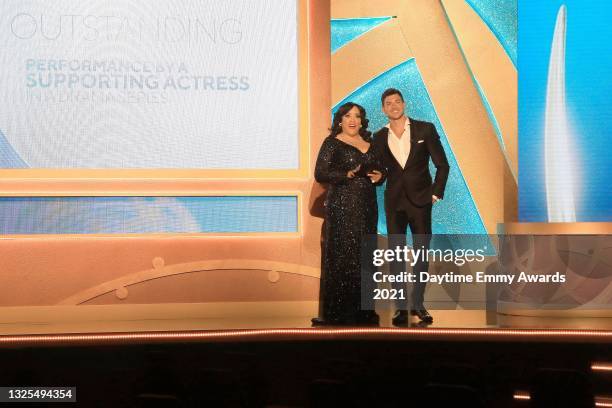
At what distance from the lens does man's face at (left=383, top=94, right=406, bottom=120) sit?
14.2 ft

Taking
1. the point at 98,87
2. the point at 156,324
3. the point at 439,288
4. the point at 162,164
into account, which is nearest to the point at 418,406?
the point at 439,288

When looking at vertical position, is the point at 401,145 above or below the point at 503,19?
below

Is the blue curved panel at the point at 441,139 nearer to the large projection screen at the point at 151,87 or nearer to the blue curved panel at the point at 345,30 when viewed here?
the blue curved panel at the point at 345,30

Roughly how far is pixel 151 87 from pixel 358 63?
1225 mm

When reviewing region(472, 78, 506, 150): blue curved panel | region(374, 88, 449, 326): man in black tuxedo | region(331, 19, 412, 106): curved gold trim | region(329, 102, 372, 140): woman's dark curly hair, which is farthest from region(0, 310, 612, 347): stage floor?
region(331, 19, 412, 106): curved gold trim

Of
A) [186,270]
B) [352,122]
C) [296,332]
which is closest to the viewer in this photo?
[296,332]

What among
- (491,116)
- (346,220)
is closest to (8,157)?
(346,220)

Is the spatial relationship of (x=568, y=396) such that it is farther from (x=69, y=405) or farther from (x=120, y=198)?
(x=120, y=198)

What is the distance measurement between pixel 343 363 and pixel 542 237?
1.39m

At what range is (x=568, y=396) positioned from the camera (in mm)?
3273

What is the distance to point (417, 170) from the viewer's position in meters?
4.28

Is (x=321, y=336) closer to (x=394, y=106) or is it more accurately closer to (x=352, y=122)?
(x=352, y=122)

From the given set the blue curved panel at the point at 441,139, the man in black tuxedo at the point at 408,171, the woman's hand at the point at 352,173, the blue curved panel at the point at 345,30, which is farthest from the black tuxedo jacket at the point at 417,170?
the blue curved panel at the point at 345,30

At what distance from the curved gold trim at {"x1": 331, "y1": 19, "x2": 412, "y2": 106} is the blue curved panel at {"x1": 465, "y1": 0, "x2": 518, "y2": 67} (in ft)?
1.95
